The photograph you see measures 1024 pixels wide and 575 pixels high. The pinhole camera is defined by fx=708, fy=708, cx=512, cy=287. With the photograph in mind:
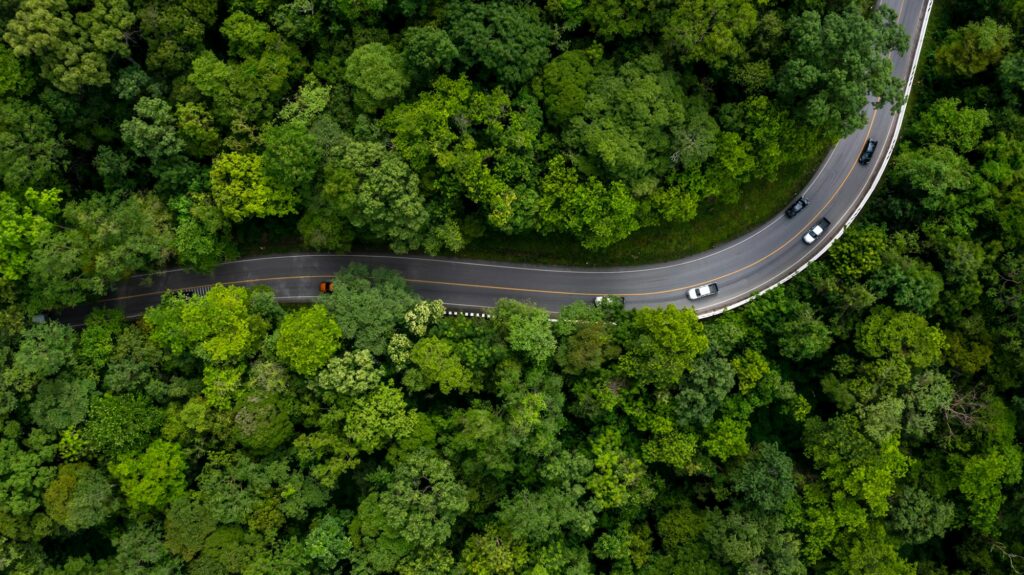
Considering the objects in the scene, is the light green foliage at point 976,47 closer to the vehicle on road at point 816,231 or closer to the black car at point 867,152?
the black car at point 867,152

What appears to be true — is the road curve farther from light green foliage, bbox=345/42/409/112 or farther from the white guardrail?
light green foliage, bbox=345/42/409/112

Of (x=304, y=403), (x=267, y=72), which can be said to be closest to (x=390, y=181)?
(x=267, y=72)

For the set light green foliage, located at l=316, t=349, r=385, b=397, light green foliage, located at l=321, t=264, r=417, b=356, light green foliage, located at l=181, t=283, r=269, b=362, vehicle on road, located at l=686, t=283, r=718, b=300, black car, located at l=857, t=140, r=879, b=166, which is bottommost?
light green foliage, located at l=316, t=349, r=385, b=397

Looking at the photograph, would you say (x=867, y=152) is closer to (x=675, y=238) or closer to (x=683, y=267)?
(x=675, y=238)

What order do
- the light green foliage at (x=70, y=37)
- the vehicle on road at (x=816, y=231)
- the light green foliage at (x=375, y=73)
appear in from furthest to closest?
1. the vehicle on road at (x=816, y=231)
2. the light green foliage at (x=375, y=73)
3. the light green foliage at (x=70, y=37)

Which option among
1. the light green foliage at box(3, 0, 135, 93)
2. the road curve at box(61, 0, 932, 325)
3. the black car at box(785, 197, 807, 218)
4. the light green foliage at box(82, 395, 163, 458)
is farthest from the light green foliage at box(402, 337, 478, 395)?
the black car at box(785, 197, 807, 218)

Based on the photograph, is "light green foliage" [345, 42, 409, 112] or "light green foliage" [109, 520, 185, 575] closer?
"light green foliage" [345, 42, 409, 112]

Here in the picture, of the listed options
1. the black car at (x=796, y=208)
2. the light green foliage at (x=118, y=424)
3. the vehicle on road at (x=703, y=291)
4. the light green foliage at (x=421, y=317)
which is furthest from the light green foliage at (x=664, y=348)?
the light green foliage at (x=118, y=424)

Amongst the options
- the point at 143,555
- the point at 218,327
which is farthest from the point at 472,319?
the point at 143,555
